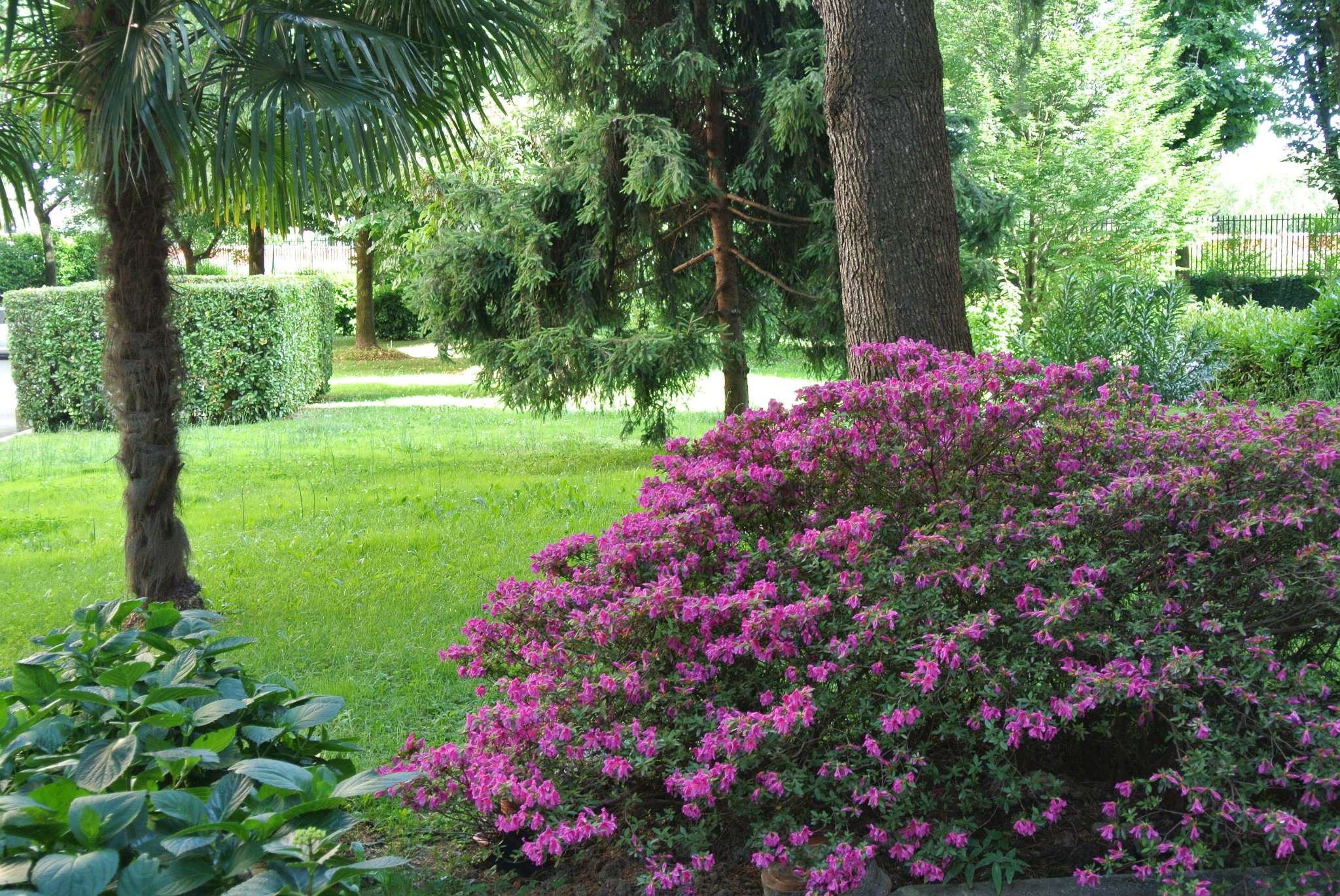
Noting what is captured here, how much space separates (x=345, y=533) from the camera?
7375 mm

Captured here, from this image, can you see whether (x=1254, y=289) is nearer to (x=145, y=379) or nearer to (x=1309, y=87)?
(x=1309, y=87)

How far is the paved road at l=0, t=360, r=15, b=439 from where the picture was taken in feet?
46.2

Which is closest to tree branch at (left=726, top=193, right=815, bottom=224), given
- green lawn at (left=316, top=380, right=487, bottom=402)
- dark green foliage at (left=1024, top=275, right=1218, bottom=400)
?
dark green foliage at (left=1024, top=275, right=1218, bottom=400)

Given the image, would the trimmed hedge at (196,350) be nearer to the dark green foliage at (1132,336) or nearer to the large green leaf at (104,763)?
the dark green foliage at (1132,336)

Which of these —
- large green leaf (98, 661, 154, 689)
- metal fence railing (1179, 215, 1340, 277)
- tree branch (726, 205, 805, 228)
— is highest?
metal fence railing (1179, 215, 1340, 277)

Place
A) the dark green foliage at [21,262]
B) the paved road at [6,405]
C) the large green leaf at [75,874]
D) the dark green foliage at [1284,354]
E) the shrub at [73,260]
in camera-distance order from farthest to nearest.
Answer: the dark green foliage at [21,262] < the shrub at [73,260] < the paved road at [6,405] < the dark green foliage at [1284,354] < the large green leaf at [75,874]

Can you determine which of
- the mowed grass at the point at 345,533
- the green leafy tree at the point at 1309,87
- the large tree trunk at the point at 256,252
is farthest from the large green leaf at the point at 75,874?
the green leafy tree at the point at 1309,87

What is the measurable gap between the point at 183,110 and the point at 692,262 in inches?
235

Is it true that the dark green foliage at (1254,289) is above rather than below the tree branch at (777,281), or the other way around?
above

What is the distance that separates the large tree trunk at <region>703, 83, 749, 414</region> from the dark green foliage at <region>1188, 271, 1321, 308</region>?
61.7ft

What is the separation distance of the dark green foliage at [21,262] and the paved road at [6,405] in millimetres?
15717

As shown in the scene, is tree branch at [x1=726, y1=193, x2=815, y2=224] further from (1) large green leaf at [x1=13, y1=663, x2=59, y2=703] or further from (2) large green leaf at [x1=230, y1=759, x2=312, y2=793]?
(2) large green leaf at [x1=230, y1=759, x2=312, y2=793]

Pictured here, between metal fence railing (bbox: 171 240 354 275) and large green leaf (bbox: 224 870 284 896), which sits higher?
metal fence railing (bbox: 171 240 354 275)

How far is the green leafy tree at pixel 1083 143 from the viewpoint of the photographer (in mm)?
21703
